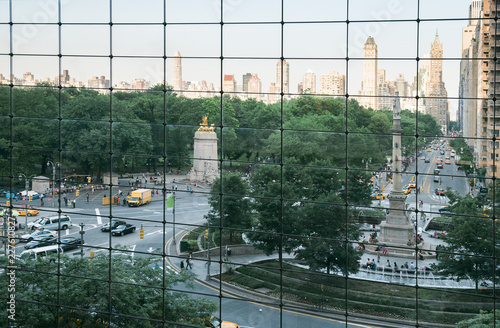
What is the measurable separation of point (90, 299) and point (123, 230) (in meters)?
8.16

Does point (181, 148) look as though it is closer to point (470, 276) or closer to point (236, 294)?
point (236, 294)

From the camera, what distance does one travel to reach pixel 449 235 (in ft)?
36.5

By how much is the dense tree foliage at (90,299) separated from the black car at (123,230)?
23.5 ft

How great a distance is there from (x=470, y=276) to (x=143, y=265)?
6.07 meters

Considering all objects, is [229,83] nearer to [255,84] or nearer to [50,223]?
[255,84]

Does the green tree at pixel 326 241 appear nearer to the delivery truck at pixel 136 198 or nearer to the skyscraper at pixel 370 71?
the skyscraper at pixel 370 71

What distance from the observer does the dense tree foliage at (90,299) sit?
6090 millimetres

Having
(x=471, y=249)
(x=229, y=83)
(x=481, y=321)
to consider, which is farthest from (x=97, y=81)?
(x=481, y=321)

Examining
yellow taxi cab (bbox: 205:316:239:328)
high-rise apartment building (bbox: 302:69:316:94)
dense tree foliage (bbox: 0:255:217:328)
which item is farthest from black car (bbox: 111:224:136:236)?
high-rise apartment building (bbox: 302:69:316:94)

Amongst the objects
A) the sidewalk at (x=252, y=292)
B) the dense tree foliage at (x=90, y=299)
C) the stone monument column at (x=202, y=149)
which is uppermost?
the stone monument column at (x=202, y=149)

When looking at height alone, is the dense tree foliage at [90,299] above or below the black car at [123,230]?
Answer: above

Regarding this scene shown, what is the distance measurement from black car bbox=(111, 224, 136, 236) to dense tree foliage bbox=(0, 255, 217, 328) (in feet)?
23.5

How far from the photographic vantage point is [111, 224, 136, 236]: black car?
14.4 meters

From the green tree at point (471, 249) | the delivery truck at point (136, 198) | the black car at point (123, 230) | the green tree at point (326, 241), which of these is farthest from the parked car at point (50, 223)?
the green tree at point (471, 249)
